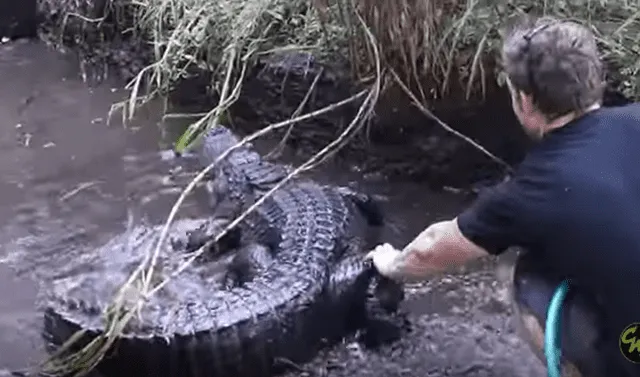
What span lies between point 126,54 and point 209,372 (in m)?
3.68

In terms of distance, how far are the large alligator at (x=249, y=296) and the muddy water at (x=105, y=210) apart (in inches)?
7.0

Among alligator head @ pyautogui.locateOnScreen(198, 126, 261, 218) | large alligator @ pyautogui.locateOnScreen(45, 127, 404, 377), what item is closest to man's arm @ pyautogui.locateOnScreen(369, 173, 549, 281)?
large alligator @ pyautogui.locateOnScreen(45, 127, 404, 377)

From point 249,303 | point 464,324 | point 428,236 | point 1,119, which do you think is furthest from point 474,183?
point 1,119

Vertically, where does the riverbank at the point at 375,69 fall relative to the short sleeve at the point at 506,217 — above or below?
below

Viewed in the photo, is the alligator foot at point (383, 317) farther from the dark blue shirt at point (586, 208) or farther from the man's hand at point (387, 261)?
the dark blue shirt at point (586, 208)

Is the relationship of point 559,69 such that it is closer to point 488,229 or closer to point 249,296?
point 488,229

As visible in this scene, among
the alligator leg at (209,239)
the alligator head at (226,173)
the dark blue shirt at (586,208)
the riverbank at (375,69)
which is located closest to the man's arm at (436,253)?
the dark blue shirt at (586,208)

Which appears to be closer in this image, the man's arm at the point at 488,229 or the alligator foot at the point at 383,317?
the man's arm at the point at 488,229

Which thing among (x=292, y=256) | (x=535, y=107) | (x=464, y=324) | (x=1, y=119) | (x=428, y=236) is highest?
(x=535, y=107)

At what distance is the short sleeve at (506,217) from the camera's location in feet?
7.90

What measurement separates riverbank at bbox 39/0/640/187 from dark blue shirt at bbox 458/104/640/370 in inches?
69.8

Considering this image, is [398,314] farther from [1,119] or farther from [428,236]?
[1,119]

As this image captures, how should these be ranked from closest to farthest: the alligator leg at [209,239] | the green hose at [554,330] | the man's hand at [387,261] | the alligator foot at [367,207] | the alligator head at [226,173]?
the green hose at [554,330], the man's hand at [387,261], the alligator leg at [209,239], the alligator foot at [367,207], the alligator head at [226,173]

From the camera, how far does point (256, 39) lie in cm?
539
